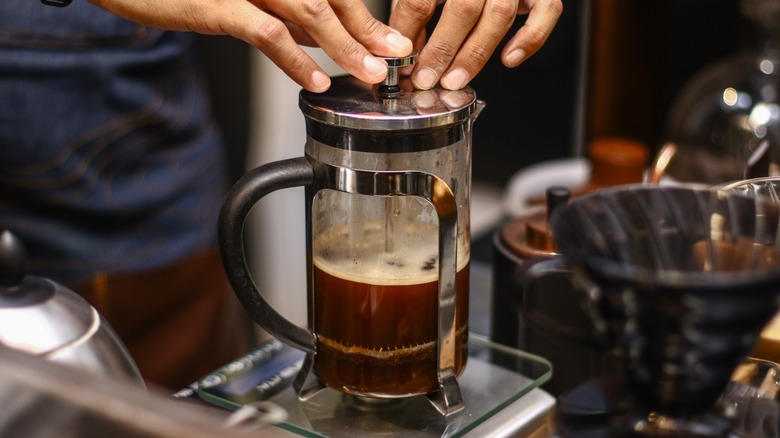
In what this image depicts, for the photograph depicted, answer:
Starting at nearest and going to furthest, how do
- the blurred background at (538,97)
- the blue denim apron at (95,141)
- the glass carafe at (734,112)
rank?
the blue denim apron at (95,141) < the glass carafe at (734,112) < the blurred background at (538,97)

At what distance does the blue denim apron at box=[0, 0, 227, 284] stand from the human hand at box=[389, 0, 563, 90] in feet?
2.01

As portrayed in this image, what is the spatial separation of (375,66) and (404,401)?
0.28 m

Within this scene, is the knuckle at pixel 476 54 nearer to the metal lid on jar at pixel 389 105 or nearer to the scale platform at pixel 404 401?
the metal lid on jar at pixel 389 105

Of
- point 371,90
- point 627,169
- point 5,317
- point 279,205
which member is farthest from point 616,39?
point 5,317

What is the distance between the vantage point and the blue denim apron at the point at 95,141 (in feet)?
4.19

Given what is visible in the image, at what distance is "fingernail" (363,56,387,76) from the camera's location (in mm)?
744

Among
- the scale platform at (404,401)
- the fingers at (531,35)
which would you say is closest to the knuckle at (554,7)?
the fingers at (531,35)

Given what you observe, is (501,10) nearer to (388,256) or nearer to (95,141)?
(388,256)

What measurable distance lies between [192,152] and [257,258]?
3.05 ft

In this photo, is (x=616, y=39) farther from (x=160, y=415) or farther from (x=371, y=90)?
(x=160, y=415)

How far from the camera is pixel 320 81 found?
0.75m

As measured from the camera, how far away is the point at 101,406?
1.60ft

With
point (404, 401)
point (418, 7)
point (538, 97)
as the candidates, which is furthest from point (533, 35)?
point (538, 97)

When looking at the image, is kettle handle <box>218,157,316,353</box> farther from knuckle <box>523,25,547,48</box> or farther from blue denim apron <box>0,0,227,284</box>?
blue denim apron <box>0,0,227,284</box>
